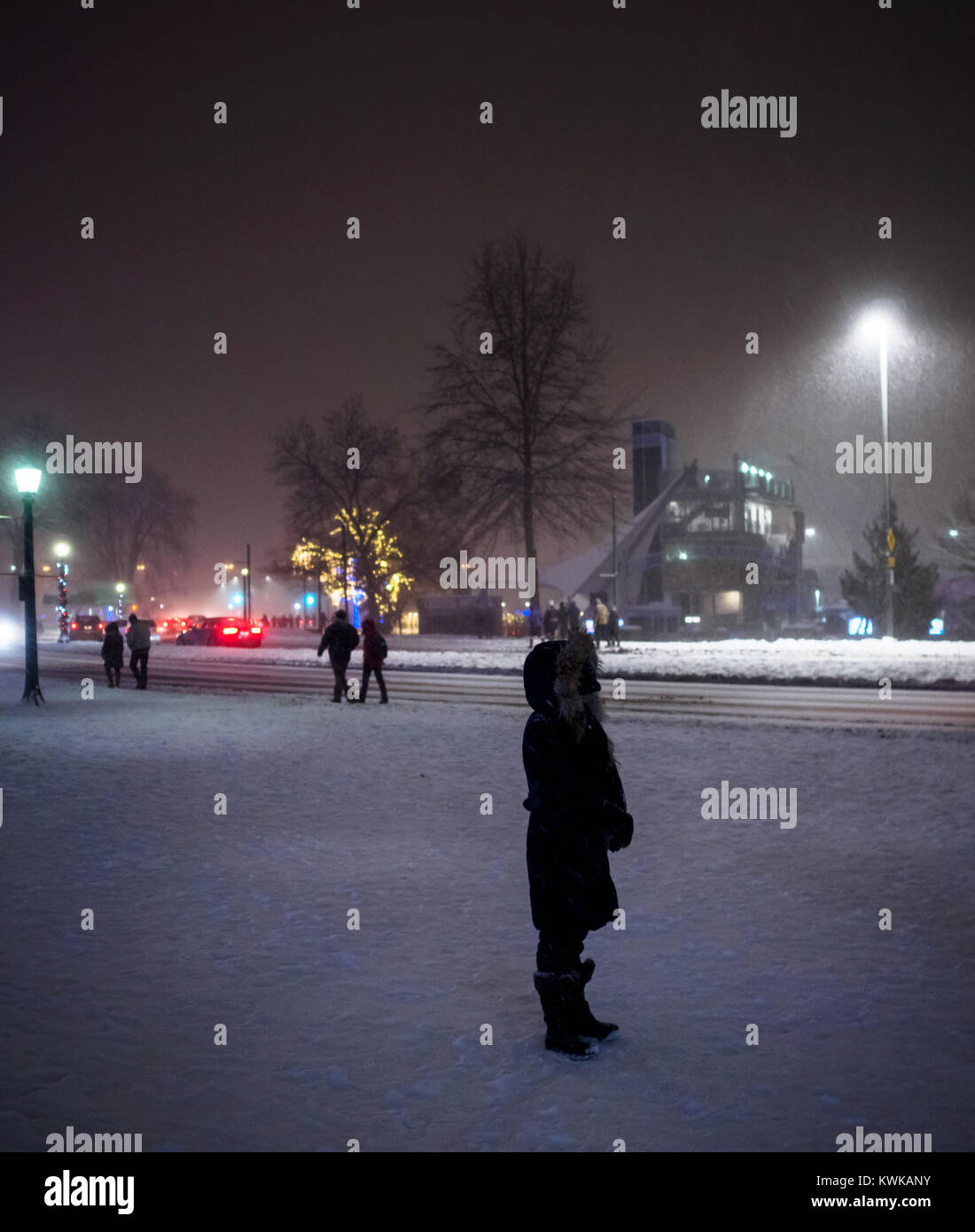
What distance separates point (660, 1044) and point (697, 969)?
3.63 ft

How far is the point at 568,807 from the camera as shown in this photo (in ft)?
16.3

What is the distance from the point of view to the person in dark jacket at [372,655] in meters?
21.1

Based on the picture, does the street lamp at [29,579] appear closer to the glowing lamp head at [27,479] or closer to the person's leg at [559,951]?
the glowing lamp head at [27,479]

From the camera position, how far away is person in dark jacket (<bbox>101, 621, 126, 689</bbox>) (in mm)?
27250

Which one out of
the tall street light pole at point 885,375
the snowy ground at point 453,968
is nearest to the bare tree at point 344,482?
the tall street light pole at point 885,375

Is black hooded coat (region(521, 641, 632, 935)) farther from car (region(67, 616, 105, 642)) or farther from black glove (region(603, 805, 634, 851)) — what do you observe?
car (region(67, 616, 105, 642))

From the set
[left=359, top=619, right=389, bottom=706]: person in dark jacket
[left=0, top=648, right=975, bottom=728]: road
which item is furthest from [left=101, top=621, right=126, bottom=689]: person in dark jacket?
[left=359, top=619, right=389, bottom=706]: person in dark jacket

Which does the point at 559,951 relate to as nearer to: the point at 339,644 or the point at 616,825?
the point at 616,825

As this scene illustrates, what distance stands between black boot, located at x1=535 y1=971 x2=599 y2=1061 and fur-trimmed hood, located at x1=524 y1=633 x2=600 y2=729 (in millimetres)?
1161

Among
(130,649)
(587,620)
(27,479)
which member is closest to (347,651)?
(27,479)

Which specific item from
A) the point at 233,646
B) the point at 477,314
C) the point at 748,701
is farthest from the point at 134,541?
the point at 748,701

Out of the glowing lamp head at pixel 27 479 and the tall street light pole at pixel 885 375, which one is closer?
the glowing lamp head at pixel 27 479

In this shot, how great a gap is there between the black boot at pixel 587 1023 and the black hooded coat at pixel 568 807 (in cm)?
22

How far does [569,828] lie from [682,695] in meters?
17.1
